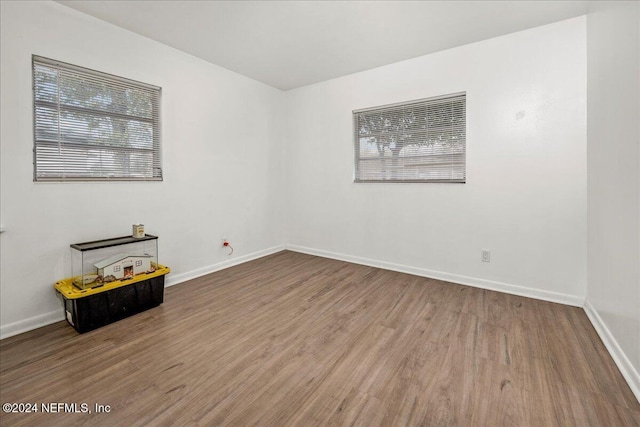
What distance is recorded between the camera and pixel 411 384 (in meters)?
1.62

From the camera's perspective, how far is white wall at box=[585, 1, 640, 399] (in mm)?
1646

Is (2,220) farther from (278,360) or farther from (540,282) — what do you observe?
(540,282)

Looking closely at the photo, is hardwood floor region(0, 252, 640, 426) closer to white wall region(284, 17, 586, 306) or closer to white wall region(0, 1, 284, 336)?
white wall region(284, 17, 586, 306)

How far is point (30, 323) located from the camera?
2.24 m

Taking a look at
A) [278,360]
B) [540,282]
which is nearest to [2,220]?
[278,360]

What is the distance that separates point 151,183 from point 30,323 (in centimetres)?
149

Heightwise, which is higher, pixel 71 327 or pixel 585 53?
pixel 585 53

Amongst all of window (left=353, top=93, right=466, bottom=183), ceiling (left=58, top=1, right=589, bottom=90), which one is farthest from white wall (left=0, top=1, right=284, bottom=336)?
window (left=353, top=93, right=466, bottom=183)

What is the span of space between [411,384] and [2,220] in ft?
10.0

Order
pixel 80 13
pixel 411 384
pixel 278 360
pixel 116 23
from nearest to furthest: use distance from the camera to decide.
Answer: pixel 411 384 → pixel 278 360 → pixel 80 13 → pixel 116 23

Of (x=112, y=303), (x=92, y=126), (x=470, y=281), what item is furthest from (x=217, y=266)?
(x=470, y=281)

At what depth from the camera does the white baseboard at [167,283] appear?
2157mm

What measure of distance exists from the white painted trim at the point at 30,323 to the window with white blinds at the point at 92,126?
1.10 m

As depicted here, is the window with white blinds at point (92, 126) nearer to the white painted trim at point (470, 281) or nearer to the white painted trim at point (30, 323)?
the white painted trim at point (30, 323)
